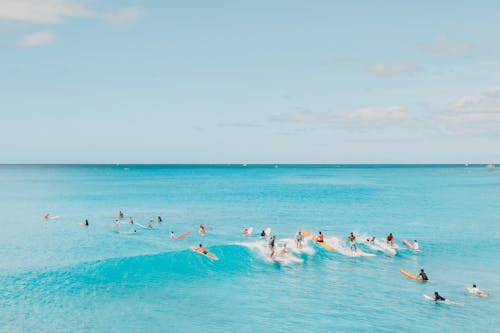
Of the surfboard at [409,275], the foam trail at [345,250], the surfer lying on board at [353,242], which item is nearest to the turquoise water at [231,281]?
the surfboard at [409,275]

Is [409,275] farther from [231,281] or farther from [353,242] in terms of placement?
[231,281]

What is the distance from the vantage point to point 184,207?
3268 inches

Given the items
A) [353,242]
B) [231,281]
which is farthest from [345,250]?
[231,281]

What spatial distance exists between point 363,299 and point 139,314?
1542cm

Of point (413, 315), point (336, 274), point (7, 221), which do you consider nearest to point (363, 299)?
point (413, 315)

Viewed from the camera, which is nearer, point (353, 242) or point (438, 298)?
point (438, 298)

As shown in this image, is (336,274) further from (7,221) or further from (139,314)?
(7,221)

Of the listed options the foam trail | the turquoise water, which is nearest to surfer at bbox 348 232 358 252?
the foam trail

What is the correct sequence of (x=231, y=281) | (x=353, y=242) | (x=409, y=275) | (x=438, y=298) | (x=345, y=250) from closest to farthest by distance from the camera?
(x=438, y=298) → (x=231, y=281) → (x=409, y=275) → (x=353, y=242) → (x=345, y=250)

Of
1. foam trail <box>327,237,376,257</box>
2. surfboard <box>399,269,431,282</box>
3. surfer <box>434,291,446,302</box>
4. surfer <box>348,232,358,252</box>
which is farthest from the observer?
surfer <box>348,232,358,252</box>

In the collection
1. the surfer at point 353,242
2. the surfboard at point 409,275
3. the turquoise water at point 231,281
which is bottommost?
the turquoise water at point 231,281

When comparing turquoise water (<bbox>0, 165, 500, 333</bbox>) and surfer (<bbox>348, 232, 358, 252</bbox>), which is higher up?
surfer (<bbox>348, 232, 358, 252</bbox>)

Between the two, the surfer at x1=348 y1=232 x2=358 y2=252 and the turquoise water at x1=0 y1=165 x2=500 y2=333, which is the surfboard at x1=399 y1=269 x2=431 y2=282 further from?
the surfer at x1=348 y1=232 x2=358 y2=252

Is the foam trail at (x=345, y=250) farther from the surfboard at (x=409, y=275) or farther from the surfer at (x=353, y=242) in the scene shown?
the surfboard at (x=409, y=275)
